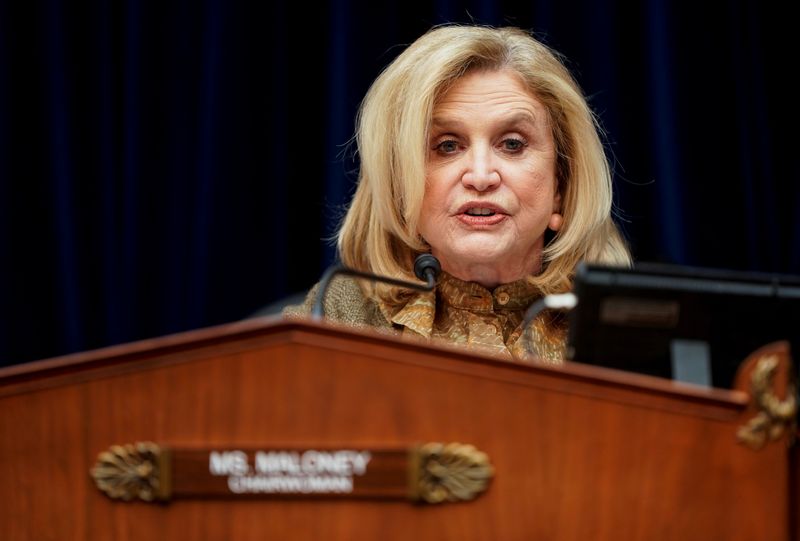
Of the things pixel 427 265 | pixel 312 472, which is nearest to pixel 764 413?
pixel 312 472

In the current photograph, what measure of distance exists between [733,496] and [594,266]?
0.76ft

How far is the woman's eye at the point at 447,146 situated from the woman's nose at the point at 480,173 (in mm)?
50

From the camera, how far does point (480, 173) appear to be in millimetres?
1613

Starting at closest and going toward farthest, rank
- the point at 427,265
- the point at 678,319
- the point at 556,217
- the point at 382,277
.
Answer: the point at 678,319, the point at 382,277, the point at 427,265, the point at 556,217

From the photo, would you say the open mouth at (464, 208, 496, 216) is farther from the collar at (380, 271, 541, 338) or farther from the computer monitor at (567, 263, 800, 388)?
the computer monitor at (567, 263, 800, 388)

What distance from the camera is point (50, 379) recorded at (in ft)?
2.85

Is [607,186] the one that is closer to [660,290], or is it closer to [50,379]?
[660,290]

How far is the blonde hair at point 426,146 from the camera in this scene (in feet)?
5.51

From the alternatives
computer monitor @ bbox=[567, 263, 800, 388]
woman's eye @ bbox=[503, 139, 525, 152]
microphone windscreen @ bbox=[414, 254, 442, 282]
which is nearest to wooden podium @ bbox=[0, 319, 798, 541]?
computer monitor @ bbox=[567, 263, 800, 388]

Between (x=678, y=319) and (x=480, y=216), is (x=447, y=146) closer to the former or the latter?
(x=480, y=216)

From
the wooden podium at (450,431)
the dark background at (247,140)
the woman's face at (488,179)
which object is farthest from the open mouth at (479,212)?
the wooden podium at (450,431)

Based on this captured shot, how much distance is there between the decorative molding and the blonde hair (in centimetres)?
86

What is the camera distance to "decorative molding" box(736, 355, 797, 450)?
2.66 ft

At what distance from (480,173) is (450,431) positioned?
0.83 meters
